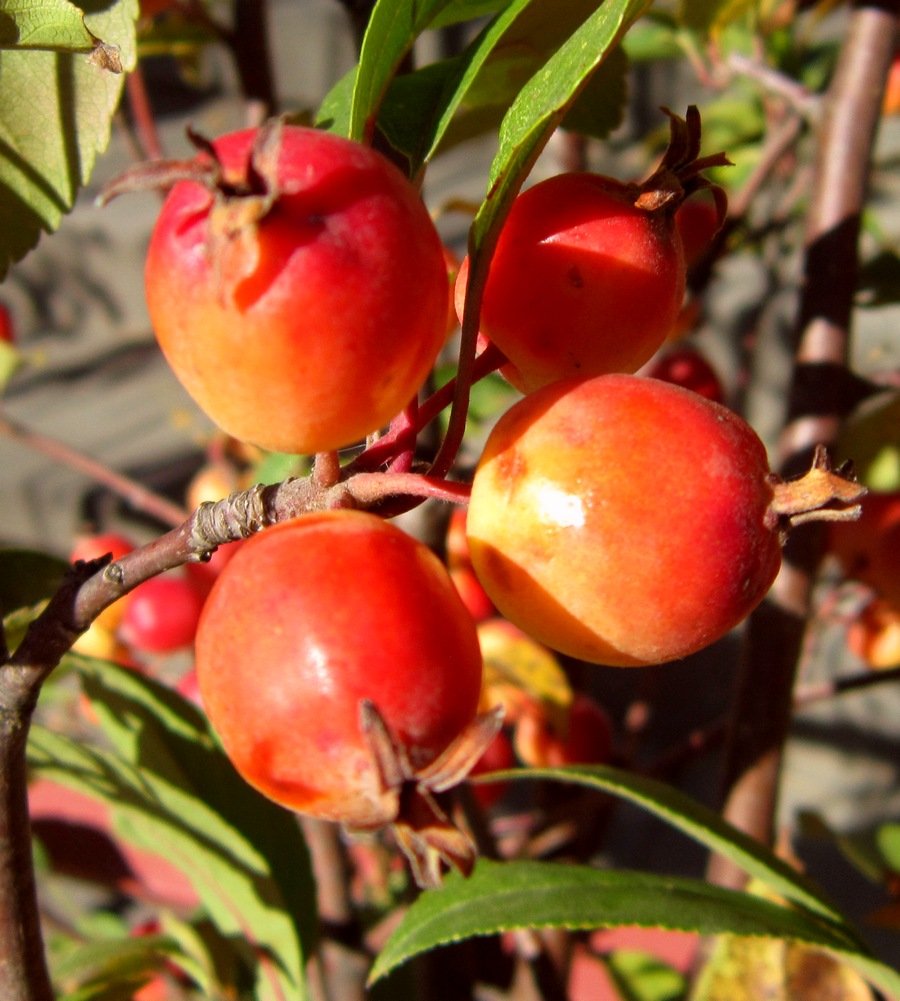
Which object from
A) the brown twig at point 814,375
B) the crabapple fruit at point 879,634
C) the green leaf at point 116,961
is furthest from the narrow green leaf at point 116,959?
the crabapple fruit at point 879,634

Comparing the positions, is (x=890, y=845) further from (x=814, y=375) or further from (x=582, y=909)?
(x=582, y=909)

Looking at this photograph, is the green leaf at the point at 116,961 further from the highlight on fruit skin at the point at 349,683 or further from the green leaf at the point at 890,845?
the green leaf at the point at 890,845

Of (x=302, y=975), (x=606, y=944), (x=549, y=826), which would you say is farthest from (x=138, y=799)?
(x=606, y=944)

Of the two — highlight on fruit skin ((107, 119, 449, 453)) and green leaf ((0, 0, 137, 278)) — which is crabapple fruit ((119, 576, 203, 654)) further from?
highlight on fruit skin ((107, 119, 449, 453))

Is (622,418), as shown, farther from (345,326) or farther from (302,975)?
(302,975)

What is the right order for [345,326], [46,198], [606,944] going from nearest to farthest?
[345,326], [46,198], [606,944]

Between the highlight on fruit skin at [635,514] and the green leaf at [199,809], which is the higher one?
the highlight on fruit skin at [635,514]
